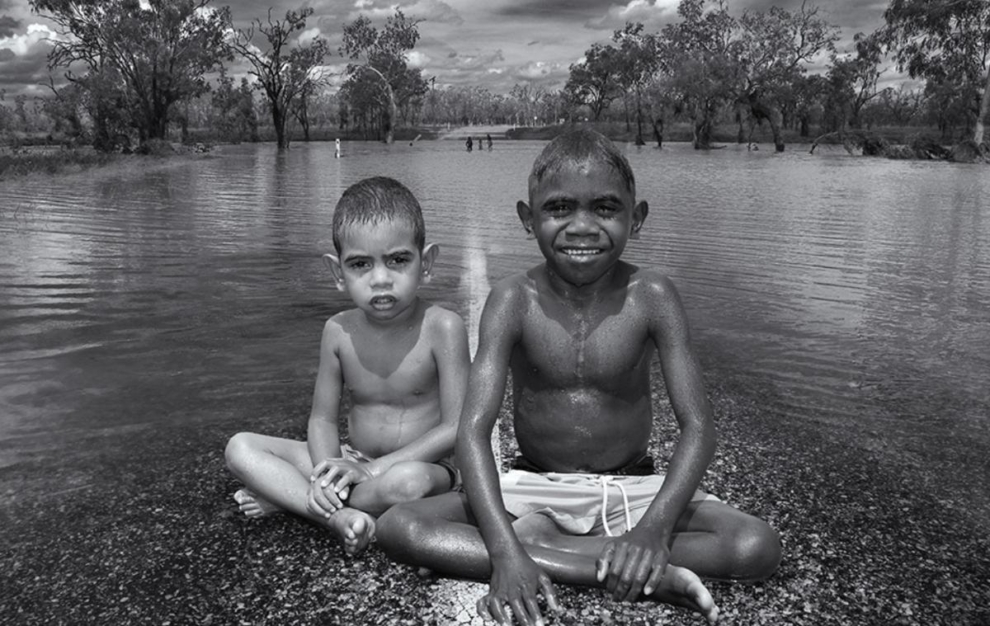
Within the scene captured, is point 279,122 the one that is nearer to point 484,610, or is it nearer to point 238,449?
point 238,449

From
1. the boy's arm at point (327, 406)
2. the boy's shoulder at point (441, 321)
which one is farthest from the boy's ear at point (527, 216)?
the boy's arm at point (327, 406)

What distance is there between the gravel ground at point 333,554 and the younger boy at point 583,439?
124 millimetres

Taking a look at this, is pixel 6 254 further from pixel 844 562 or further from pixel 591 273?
pixel 844 562

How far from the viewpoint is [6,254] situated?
8.75 metres

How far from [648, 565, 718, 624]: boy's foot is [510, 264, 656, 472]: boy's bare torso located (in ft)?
2.01

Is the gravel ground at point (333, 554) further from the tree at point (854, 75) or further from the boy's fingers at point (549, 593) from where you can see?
the tree at point (854, 75)

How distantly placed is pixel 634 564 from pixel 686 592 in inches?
6.3

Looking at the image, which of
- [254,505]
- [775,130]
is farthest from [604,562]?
[775,130]

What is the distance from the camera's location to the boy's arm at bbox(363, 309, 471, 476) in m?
2.82

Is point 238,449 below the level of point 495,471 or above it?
below

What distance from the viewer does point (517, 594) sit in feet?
7.01

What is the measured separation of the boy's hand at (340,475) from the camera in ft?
8.66

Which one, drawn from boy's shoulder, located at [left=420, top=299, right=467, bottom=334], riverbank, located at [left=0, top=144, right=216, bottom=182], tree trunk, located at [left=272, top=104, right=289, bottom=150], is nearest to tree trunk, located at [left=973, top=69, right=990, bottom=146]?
riverbank, located at [left=0, top=144, right=216, bottom=182]

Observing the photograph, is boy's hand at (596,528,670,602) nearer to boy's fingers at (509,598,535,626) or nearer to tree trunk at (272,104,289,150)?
boy's fingers at (509,598,535,626)
